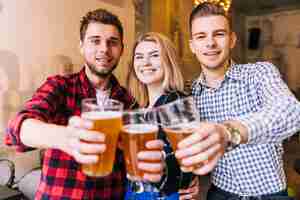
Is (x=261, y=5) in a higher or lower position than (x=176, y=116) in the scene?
higher

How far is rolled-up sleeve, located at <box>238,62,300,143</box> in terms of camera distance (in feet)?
2.74

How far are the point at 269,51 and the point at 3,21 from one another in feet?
25.8

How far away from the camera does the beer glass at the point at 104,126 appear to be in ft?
2.32

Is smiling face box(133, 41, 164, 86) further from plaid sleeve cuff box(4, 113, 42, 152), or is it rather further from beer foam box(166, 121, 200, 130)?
beer foam box(166, 121, 200, 130)

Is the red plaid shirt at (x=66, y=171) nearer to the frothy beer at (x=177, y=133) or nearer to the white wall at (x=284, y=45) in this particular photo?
the frothy beer at (x=177, y=133)

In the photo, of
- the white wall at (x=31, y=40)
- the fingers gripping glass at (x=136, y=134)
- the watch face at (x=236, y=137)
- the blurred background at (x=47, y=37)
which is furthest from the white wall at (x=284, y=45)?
the fingers gripping glass at (x=136, y=134)

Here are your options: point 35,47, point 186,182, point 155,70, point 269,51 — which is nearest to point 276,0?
point 269,51

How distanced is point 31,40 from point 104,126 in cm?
264

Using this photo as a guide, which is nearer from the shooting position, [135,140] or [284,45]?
[135,140]

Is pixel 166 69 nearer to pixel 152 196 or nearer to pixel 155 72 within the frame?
pixel 155 72

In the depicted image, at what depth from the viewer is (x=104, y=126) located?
2.32 feet

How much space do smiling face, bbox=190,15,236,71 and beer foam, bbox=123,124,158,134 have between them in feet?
2.47

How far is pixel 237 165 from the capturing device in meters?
1.34

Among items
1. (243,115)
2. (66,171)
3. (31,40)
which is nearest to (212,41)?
(243,115)
